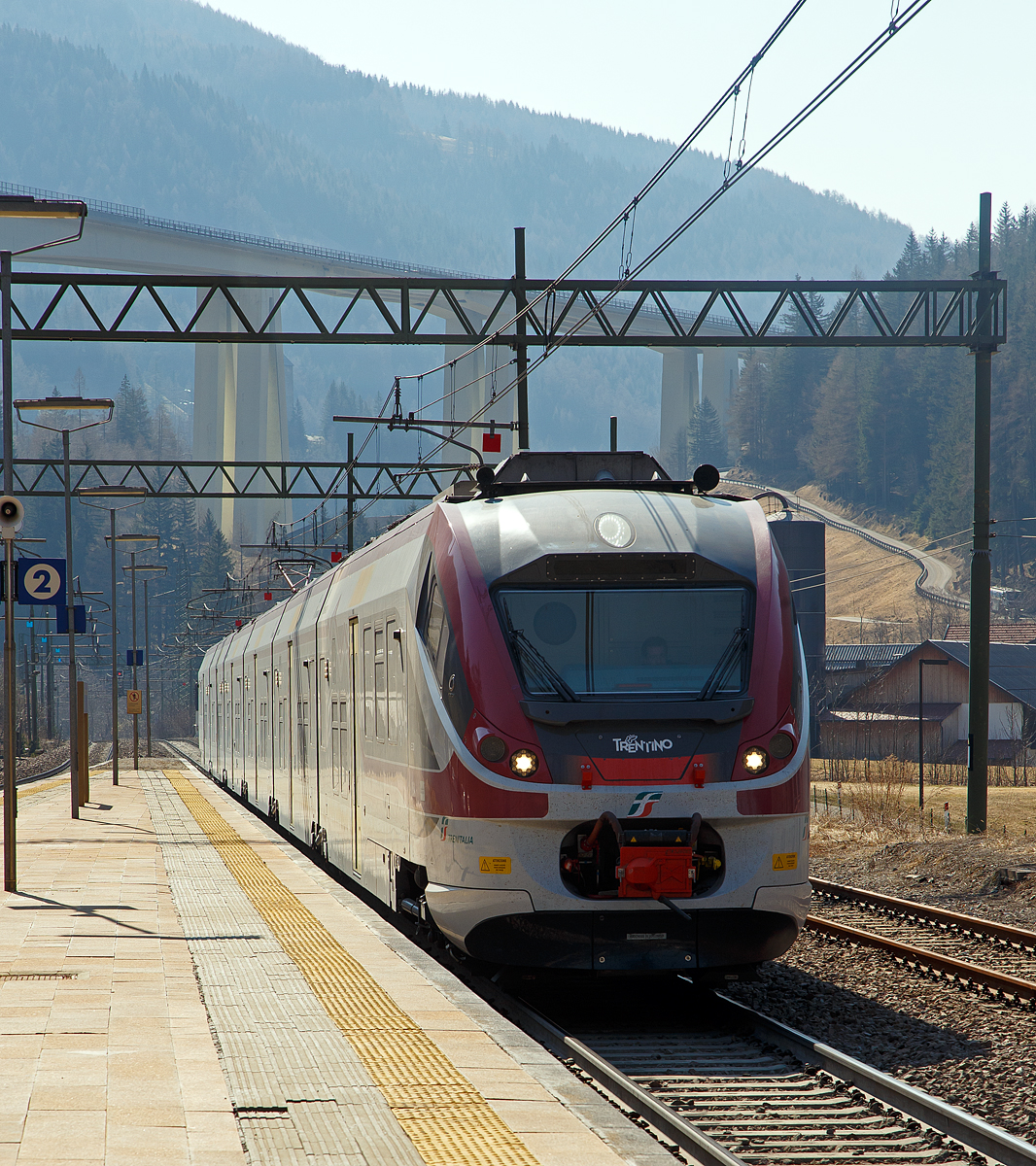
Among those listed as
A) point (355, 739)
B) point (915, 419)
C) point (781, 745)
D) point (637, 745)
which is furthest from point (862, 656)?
point (637, 745)

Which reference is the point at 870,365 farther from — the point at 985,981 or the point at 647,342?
the point at 985,981

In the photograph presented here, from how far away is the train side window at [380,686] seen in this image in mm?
11312

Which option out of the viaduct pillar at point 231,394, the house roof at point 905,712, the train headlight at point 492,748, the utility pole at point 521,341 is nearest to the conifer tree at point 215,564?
the viaduct pillar at point 231,394

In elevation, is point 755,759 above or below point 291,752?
above

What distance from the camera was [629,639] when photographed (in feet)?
30.1

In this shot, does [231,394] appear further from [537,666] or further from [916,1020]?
[916,1020]

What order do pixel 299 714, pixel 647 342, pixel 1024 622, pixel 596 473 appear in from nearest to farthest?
pixel 596 473, pixel 299 714, pixel 647 342, pixel 1024 622

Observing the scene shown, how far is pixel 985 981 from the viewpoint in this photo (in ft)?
33.1

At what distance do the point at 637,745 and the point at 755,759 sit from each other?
2.50 feet

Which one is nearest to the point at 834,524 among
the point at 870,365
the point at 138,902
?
the point at 870,365

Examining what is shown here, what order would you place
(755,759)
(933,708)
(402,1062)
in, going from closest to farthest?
(402,1062), (755,759), (933,708)

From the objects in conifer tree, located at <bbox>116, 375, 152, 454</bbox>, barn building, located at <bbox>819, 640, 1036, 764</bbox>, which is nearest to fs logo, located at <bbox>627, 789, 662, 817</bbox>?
barn building, located at <bbox>819, 640, 1036, 764</bbox>

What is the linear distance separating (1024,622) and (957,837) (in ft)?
266

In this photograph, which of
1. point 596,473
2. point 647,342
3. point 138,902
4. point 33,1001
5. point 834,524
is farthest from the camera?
point 834,524
